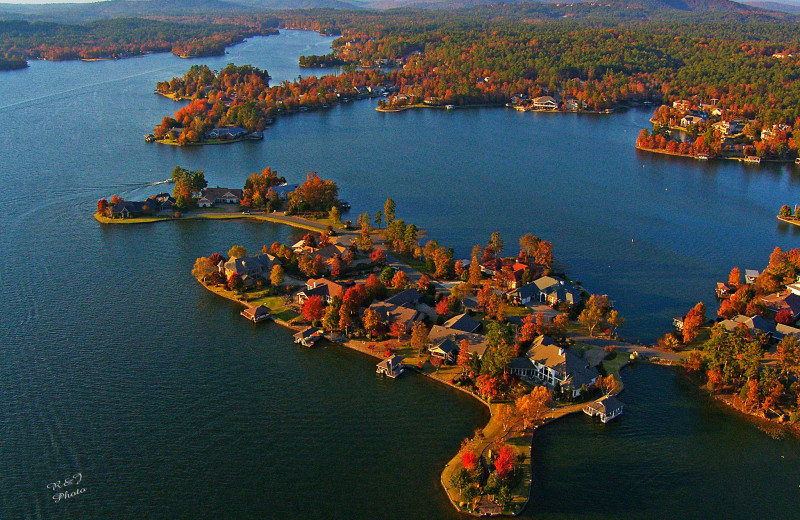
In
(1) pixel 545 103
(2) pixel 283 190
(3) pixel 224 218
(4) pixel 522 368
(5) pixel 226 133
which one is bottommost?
(3) pixel 224 218

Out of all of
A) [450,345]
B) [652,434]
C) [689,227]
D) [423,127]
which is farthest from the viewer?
[423,127]

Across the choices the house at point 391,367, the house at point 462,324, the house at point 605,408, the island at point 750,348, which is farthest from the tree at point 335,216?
the house at point 605,408

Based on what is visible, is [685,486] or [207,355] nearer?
[685,486]

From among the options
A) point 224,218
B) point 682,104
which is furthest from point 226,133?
point 682,104

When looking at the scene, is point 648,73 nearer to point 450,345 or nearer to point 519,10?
point 450,345

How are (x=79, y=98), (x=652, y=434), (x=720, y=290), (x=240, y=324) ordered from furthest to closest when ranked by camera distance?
(x=79, y=98), (x=720, y=290), (x=240, y=324), (x=652, y=434)

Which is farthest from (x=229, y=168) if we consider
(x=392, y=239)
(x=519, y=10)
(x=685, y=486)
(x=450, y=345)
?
(x=519, y=10)

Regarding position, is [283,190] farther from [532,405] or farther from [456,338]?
[532,405]
